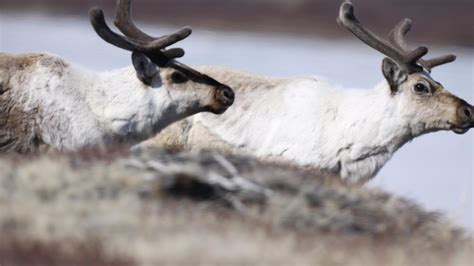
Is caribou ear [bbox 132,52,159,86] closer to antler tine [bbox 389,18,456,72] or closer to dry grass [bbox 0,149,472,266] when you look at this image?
antler tine [bbox 389,18,456,72]

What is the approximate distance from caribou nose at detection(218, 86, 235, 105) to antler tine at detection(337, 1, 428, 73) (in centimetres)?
164

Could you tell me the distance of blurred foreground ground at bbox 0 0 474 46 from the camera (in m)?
34.7

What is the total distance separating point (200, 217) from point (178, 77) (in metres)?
4.25

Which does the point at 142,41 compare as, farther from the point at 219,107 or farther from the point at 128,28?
the point at 219,107

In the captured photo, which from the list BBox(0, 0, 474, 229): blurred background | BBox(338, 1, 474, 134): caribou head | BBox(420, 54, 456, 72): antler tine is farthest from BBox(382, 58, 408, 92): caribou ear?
BBox(0, 0, 474, 229): blurred background

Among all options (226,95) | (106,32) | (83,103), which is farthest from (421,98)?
(83,103)

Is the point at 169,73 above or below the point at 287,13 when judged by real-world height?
below

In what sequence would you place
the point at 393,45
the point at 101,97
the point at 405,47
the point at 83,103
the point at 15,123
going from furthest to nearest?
the point at 405,47 → the point at 393,45 → the point at 101,97 → the point at 83,103 → the point at 15,123

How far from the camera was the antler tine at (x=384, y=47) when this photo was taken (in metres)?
13.9

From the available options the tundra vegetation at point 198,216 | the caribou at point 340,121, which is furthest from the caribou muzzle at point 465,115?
the tundra vegetation at point 198,216

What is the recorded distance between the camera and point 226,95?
1323 centimetres

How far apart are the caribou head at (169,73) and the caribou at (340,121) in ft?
2.81

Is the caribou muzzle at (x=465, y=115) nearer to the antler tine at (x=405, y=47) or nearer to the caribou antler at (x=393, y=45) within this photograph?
the caribou antler at (x=393, y=45)

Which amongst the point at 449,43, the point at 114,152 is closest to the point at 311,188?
the point at 114,152
